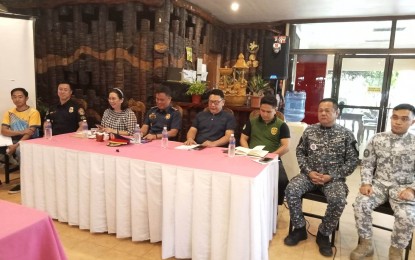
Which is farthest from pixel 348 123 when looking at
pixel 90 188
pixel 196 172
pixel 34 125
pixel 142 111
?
pixel 34 125

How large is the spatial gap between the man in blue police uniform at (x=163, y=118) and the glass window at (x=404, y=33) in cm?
401

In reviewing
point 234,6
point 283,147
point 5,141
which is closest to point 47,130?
point 5,141

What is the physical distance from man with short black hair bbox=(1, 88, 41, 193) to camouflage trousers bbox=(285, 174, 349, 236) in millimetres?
3089

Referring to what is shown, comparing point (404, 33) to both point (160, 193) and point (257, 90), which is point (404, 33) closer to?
point (257, 90)

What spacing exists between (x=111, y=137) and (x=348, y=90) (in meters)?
4.41

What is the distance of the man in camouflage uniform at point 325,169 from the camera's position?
232cm

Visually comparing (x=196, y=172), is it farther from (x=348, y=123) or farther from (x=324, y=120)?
(x=348, y=123)

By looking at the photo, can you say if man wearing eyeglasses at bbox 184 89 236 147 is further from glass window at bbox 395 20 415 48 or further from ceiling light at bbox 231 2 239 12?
Result: glass window at bbox 395 20 415 48

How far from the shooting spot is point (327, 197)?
7.45 ft

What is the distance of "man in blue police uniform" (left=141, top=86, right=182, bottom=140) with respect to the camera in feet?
10.5

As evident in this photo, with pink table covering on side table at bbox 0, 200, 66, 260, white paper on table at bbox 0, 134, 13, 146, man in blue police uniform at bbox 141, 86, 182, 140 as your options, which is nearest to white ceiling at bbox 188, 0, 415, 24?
man in blue police uniform at bbox 141, 86, 182, 140

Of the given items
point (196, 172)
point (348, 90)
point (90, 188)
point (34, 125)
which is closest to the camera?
point (196, 172)

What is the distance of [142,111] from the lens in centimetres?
412

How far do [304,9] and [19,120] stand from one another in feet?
14.2
